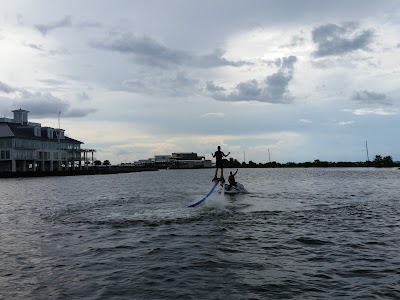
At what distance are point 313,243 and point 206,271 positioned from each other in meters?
5.95

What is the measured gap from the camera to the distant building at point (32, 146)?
10650 centimetres

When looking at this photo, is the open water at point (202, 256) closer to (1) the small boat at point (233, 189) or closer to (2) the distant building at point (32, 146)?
(1) the small boat at point (233, 189)

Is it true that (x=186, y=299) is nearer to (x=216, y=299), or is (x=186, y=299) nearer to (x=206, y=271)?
(x=216, y=299)

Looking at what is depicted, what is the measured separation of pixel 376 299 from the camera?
9.19 meters

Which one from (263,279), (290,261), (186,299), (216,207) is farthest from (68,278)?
(216,207)

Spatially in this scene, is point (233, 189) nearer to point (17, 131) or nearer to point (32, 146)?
point (32, 146)

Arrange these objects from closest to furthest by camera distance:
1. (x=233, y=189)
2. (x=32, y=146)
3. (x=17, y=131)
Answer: (x=233, y=189)
(x=17, y=131)
(x=32, y=146)

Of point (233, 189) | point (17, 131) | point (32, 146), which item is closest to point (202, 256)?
point (233, 189)

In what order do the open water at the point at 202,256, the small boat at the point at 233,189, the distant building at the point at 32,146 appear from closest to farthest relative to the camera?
the open water at the point at 202,256
the small boat at the point at 233,189
the distant building at the point at 32,146

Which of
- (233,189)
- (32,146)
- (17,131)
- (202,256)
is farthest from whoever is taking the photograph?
(32,146)

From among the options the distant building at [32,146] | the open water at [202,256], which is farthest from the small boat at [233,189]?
the distant building at [32,146]

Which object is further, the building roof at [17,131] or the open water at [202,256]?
the building roof at [17,131]

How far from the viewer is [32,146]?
11312 centimetres

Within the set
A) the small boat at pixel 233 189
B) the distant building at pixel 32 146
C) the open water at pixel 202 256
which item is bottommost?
the open water at pixel 202 256
